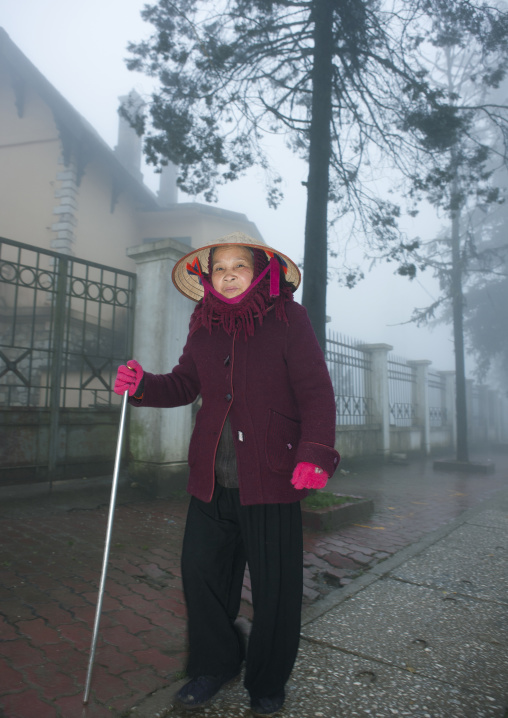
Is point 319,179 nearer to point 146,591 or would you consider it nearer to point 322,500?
point 322,500

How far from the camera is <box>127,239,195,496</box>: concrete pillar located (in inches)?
240

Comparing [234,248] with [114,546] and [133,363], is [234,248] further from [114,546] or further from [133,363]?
[114,546]

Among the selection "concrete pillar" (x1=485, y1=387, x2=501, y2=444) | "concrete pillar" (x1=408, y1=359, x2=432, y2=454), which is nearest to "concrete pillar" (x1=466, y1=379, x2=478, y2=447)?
"concrete pillar" (x1=485, y1=387, x2=501, y2=444)

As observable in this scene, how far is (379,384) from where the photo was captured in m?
12.0

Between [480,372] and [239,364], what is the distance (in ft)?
82.6

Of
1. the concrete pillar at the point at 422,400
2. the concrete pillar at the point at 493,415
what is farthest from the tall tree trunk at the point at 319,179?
the concrete pillar at the point at 493,415

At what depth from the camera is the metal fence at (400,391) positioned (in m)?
12.9

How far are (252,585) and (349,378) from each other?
930 cm

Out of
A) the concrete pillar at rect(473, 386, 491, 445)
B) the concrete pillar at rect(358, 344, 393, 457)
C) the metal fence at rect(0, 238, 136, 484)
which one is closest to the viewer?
the metal fence at rect(0, 238, 136, 484)

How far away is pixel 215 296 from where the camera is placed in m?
2.17

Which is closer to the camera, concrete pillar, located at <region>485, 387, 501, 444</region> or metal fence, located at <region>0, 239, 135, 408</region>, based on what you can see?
metal fence, located at <region>0, 239, 135, 408</region>

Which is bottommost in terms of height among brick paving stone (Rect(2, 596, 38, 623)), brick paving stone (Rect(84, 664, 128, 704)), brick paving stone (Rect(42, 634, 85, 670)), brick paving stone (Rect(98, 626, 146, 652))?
brick paving stone (Rect(84, 664, 128, 704))

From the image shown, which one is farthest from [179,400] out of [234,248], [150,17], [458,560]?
[150,17]

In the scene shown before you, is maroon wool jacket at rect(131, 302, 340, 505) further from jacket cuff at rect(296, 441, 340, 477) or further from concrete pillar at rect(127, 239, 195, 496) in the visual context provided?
concrete pillar at rect(127, 239, 195, 496)
